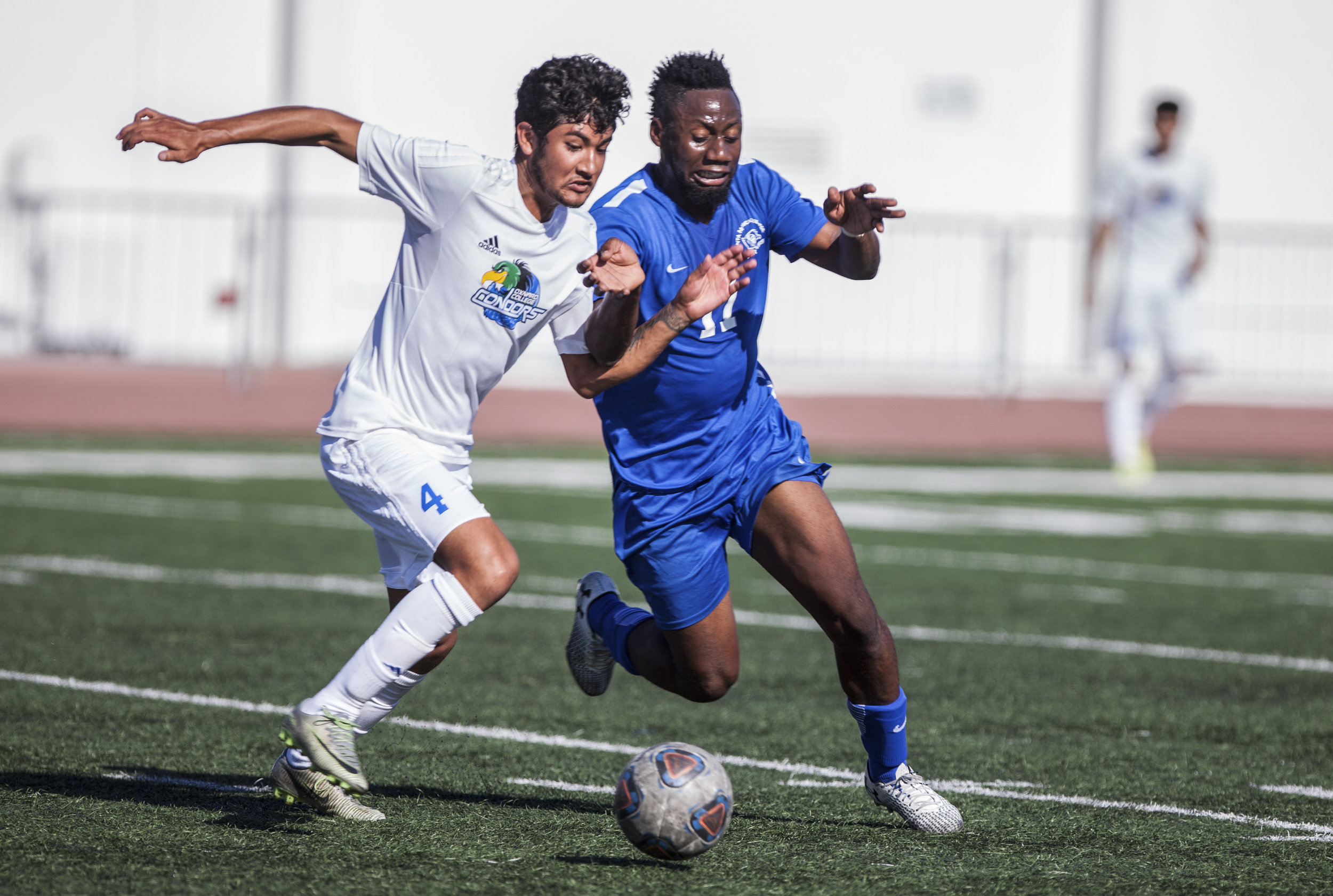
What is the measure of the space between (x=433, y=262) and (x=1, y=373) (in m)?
15.9

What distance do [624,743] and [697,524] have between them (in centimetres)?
113

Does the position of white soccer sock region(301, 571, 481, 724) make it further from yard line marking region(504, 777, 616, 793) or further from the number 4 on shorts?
yard line marking region(504, 777, 616, 793)

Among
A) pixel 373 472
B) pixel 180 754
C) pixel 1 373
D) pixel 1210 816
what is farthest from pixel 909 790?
pixel 1 373

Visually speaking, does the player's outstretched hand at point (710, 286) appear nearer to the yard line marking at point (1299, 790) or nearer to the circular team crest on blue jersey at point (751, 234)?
the circular team crest on blue jersey at point (751, 234)

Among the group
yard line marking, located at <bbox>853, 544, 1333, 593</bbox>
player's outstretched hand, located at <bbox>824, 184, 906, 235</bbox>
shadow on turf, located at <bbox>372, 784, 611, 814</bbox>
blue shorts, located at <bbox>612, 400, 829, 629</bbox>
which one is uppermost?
player's outstretched hand, located at <bbox>824, 184, 906, 235</bbox>

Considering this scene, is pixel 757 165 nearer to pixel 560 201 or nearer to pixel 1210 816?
pixel 560 201

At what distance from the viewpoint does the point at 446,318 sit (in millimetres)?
4789

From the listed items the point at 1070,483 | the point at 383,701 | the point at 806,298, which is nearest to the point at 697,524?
the point at 383,701

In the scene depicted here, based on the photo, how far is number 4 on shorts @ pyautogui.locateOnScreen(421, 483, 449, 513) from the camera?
15.3 feet

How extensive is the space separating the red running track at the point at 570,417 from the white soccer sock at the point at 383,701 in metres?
13.9

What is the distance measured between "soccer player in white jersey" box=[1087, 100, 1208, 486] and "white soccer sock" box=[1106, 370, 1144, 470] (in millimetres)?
12

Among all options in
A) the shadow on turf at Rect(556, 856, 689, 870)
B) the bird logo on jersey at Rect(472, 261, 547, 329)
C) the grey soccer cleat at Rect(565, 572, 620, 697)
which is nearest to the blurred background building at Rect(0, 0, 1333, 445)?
the grey soccer cleat at Rect(565, 572, 620, 697)

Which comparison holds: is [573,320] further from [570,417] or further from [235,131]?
[570,417]

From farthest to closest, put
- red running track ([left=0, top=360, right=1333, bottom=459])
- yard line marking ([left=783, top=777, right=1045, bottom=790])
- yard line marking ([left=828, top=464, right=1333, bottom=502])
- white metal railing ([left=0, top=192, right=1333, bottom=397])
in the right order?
1. white metal railing ([left=0, top=192, right=1333, bottom=397])
2. red running track ([left=0, top=360, right=1333, bottom=459])
3. yard line marking ([left=828, top=464, right=1333, bottom=502])
4. yard line marking ([left=783, top=777, right=1045, bottom=790])
